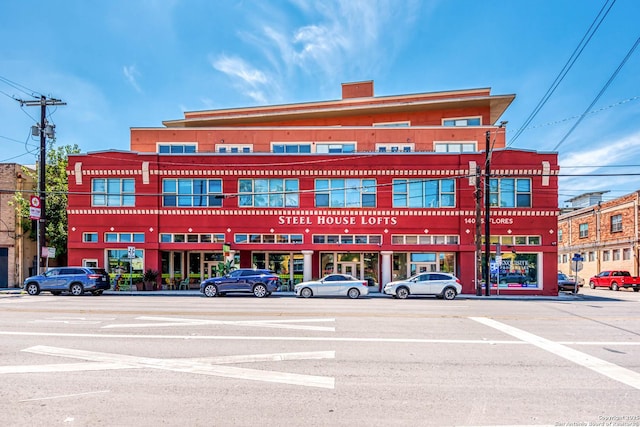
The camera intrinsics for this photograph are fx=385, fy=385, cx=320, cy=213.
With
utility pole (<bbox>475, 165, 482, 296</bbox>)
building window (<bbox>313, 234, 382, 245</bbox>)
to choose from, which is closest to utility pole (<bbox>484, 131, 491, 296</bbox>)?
utility pole (<bbox>475, 165, 482, 296</bbox>)

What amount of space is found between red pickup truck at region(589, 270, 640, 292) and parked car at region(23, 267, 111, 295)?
37997mm

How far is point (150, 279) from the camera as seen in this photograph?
24297mm

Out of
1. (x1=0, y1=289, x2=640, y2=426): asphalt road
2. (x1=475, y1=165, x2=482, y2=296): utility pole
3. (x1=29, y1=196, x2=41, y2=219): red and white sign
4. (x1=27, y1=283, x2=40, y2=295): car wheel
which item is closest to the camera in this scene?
(x1=0, y1=289, x2=640, y2=426): asphalt road

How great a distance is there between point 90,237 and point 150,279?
5.06 meters

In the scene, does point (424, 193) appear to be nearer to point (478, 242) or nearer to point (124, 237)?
point (478, 242)

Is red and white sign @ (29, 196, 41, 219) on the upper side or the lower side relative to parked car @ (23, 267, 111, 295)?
upper

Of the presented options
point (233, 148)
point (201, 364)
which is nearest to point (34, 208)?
point (233, 148)

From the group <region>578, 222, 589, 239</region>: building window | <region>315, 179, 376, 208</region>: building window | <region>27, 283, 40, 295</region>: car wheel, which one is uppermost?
<region>315, 179, 376, 208</region>: building window

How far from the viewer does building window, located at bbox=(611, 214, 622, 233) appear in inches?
1447

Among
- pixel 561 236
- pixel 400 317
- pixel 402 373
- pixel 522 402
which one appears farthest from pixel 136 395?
pixel 561 236

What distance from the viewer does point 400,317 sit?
40.9ft

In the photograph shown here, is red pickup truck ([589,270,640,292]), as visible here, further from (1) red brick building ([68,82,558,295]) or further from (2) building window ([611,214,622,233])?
(1) red brick building ([68,82,558,295])

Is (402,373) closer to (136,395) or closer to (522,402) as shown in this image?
(522,402)

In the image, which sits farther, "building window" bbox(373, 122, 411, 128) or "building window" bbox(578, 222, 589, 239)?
"building window" bbox(578, 222, 589, 239)
